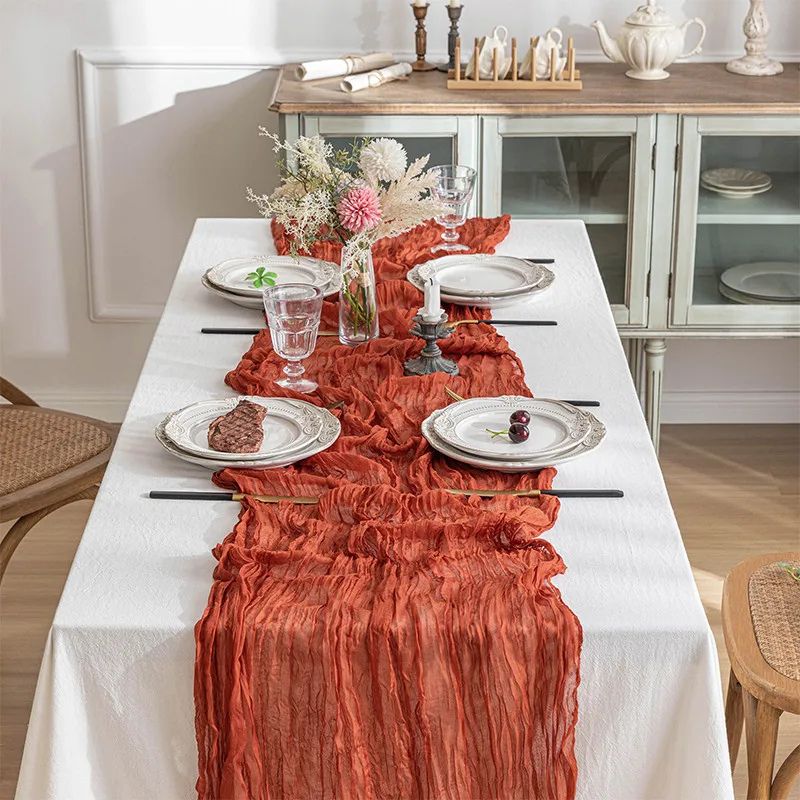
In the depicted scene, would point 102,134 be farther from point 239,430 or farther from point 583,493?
point 583,493

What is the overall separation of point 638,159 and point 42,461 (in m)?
1.52

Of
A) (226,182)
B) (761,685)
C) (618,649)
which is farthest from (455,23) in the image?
(618,649)

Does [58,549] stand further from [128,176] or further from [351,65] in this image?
[351,65]

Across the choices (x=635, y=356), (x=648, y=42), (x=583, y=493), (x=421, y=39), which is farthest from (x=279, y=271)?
(x=635, y=356)

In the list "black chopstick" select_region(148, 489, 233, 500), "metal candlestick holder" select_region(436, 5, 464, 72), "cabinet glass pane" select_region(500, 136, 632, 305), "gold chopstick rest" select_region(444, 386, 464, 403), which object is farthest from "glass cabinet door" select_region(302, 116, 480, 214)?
"black chopstick" select_region(148, 489, 233, 500)

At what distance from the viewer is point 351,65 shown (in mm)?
3006

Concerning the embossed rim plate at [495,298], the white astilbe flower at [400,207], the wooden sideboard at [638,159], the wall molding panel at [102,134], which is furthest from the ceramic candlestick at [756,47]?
the white astilbe flower at [400,207]

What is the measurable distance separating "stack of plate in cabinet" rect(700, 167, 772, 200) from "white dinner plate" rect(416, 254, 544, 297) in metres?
0.95

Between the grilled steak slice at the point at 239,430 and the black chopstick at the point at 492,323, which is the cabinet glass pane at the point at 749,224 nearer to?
the black chopstick at the point at 492,323

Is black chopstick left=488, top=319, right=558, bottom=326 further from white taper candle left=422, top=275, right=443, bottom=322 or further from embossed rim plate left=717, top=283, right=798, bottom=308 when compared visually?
embossed rim plate left=717, top=283, right=798, bottom=308

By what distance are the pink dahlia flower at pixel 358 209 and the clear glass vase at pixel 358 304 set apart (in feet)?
0.21

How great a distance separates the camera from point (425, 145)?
2910 millimetres

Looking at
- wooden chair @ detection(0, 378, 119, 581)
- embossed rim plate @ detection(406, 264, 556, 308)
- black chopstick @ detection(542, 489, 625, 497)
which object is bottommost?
wooden chair @ detection(0, 378, 119, 581)

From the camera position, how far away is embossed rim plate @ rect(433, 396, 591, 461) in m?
1.51
